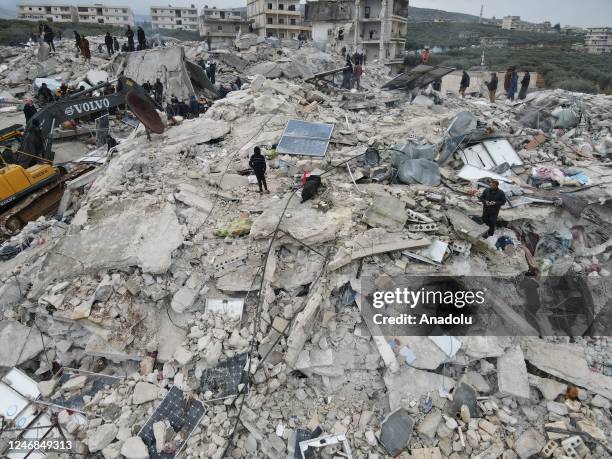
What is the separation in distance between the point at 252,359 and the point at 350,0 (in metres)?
34.6

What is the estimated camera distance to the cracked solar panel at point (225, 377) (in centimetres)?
465

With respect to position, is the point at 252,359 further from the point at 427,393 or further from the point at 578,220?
the point at 578,220

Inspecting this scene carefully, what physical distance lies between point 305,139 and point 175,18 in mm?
85125

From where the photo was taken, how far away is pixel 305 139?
29.0 feet

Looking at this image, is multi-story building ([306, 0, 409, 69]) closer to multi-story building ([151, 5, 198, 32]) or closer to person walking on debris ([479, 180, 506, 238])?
person walking on debris ([479, 180, 506, 238])

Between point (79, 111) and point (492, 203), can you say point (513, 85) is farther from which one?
point (79, 111)

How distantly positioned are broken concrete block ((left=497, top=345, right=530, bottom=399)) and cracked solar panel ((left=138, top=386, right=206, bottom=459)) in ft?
12.3

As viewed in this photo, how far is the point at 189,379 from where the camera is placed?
4.84m

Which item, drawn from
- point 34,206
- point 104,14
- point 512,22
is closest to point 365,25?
point 34,206

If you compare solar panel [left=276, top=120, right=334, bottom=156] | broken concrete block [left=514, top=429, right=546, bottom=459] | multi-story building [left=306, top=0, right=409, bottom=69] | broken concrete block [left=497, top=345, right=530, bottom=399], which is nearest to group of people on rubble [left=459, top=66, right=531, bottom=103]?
solar panel [left=276, top=120, right=334, bottom=156]

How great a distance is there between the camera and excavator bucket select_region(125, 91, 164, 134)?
960cm

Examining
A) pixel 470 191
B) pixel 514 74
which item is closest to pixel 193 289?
A: pixel 470 191

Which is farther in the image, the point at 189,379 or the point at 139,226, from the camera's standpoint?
the point at 139,226

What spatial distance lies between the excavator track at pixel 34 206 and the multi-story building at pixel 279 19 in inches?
1586
